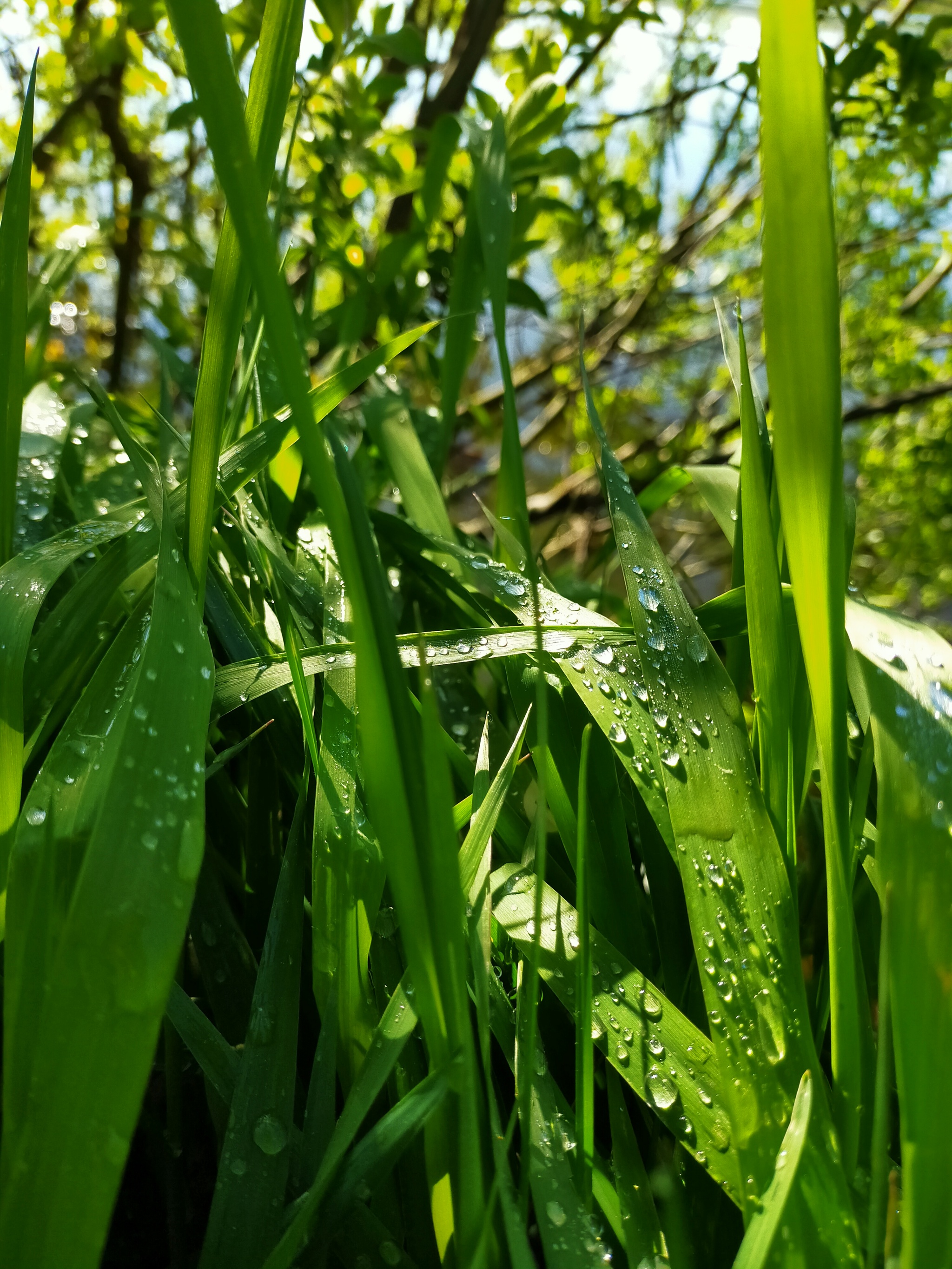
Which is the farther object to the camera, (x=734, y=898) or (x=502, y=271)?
(x=502, y=271)

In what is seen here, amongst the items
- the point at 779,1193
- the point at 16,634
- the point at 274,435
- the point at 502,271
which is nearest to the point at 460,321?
the point at 502,271

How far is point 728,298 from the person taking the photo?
138 centimetres

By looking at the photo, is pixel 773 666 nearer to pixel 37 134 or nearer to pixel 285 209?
pixel 285 209

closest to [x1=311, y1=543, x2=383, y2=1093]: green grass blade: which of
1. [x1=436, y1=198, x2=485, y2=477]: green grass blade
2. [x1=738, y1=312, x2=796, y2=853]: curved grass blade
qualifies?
[x1=738, y1=312, x2=796, y2=853]: curved grass blade

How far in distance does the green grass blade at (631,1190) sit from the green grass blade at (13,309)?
0.25 meters

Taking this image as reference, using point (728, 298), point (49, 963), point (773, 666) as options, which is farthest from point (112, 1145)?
point (728, 298)

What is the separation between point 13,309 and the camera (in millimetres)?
257

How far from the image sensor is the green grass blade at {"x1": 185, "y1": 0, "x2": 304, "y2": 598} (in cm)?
20

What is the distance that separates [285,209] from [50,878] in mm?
612

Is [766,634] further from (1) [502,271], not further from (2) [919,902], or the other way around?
(1) [502,271]

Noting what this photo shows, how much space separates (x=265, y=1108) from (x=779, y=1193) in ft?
0.37

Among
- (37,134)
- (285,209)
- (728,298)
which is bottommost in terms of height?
(285,209)

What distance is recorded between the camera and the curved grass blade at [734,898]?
6.8 inches

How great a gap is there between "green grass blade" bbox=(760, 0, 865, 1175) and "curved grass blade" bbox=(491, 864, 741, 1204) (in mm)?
27
